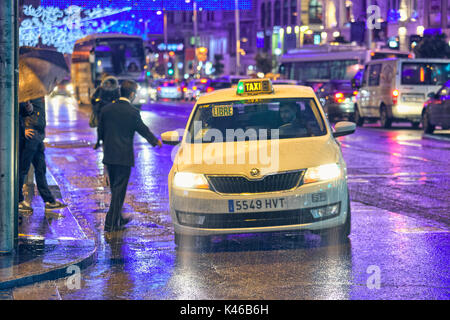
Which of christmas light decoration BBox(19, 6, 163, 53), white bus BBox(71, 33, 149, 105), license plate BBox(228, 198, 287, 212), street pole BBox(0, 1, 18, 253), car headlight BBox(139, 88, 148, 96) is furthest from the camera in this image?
white bus BBox(71, 33, 149, 105)

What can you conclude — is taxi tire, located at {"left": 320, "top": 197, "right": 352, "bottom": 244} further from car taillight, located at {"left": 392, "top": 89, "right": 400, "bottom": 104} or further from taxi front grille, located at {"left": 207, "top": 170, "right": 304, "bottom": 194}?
car taillight, located at {"left": 392, "top": 89, "right": 400, "bottom": 104}

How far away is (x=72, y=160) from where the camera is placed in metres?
19.0

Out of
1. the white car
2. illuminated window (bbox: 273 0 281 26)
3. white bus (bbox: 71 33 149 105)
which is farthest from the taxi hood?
illuminated window (bbox: 273 0 281 26)

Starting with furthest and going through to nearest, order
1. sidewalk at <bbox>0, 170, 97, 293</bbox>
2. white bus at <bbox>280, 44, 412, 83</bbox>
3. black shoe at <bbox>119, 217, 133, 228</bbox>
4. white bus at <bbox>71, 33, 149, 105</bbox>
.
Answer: white bus at <bbox>71, 33, 149, 105</bbox> < white bus at <bbox>280, 44, 412, 83</bbox> < black shoe at <bbox>119, 217, 133, 228</bbox> < sidewalk at <bbox>0, 170, 97, 293</bbox>

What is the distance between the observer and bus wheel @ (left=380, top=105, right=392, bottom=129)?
99.8 ft

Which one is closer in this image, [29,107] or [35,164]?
[29,107]

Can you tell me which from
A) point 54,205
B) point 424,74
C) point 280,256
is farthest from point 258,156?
point 424,74

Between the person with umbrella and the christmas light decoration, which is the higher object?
the christmas light decoration

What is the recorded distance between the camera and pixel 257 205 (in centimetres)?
841

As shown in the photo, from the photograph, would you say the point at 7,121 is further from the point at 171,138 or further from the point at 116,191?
the point at 116,191

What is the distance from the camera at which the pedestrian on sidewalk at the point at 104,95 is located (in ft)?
39.8

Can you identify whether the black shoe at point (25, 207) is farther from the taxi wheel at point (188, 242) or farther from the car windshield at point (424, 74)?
the car windshield at point (424, 74)

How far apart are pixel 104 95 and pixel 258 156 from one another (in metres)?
4.61

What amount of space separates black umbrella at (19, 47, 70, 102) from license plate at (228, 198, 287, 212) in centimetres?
326
